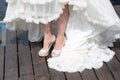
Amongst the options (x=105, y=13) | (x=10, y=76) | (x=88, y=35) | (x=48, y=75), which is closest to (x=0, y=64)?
(x=10, y=76)

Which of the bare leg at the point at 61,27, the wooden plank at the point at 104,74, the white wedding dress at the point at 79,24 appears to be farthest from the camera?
the bare leg at the point at 61,27

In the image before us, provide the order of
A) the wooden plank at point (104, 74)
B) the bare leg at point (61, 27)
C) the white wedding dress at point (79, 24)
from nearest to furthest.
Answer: the wooden plank at point (104, 74)
the white wedding dress at point (79, 24)
the bare leg at point (61, 27)

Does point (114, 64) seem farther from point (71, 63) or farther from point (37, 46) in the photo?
point (37, 46)

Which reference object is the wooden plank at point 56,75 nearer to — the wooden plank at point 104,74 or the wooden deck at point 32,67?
the wooden deck at point 32,67

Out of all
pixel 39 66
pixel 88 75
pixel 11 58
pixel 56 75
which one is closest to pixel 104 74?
pixel 88 75

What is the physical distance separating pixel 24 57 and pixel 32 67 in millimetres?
212

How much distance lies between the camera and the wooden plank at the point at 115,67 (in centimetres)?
243

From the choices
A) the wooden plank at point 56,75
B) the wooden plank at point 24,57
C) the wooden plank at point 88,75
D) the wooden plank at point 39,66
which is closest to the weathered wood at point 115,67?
the wooden plank at point 88,75

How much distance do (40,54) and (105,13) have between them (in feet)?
2.21

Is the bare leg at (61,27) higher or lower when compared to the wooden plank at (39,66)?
higher

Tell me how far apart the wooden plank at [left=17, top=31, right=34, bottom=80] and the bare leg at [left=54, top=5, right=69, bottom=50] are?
280mm

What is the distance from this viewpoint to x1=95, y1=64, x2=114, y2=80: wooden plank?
7.87 feet

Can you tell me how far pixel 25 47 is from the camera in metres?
2.96

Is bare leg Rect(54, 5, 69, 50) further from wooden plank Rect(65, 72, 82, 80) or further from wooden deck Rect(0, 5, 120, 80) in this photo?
wooden plank Rect(65, 72, 82, 80)
